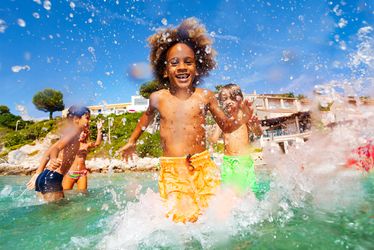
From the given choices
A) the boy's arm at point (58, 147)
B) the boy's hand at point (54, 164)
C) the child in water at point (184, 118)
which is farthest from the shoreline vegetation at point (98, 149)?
the child in water at point (184, 118)

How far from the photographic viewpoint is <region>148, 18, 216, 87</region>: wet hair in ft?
13.1

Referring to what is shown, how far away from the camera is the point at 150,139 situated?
1121 inches

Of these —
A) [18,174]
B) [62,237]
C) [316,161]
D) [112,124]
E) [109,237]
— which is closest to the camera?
[109,237]

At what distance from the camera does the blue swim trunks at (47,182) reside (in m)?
5.30

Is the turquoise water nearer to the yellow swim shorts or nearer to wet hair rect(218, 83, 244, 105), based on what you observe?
the yellow swim shorts

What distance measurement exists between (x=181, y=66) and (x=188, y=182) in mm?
1393

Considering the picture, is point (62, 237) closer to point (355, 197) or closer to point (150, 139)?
point (355, 197)

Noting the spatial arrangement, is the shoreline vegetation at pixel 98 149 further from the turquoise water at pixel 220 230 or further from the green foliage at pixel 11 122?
the turquoise water at pixel 220 230

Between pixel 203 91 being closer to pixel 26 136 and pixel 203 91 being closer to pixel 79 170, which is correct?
pixel 79 170

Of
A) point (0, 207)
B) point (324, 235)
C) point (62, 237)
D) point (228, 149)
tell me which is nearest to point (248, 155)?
point (228, 149)

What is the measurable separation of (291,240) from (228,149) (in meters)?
2.81

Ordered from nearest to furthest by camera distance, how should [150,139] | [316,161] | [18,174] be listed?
[316,161] < [18,174] < [150,139]

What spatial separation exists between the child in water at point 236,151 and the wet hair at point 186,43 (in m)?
0.85

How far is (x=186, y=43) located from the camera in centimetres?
395
